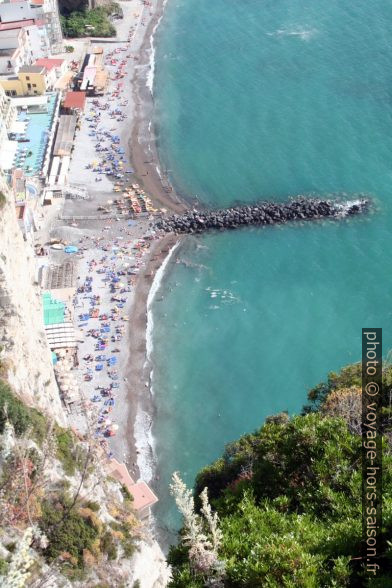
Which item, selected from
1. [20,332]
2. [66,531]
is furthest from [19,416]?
[20,332]

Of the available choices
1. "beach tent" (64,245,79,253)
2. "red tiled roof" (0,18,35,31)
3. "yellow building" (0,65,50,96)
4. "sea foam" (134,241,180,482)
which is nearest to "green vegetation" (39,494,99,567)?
"sea foam" (134,241,180,482)

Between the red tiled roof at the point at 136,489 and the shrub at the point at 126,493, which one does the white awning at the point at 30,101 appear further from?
the shrub at the point at 126,493

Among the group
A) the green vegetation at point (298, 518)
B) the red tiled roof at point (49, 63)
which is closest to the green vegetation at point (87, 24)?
the red tiled roof at point (49, 63)

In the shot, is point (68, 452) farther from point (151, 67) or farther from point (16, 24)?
point (151, 67)

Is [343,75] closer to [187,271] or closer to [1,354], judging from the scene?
[187,271]

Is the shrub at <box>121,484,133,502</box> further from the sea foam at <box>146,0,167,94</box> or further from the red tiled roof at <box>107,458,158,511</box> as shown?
the sea foam at <box>146,0,167,94</box>

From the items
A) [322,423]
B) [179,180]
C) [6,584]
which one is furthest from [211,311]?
[6,584]
